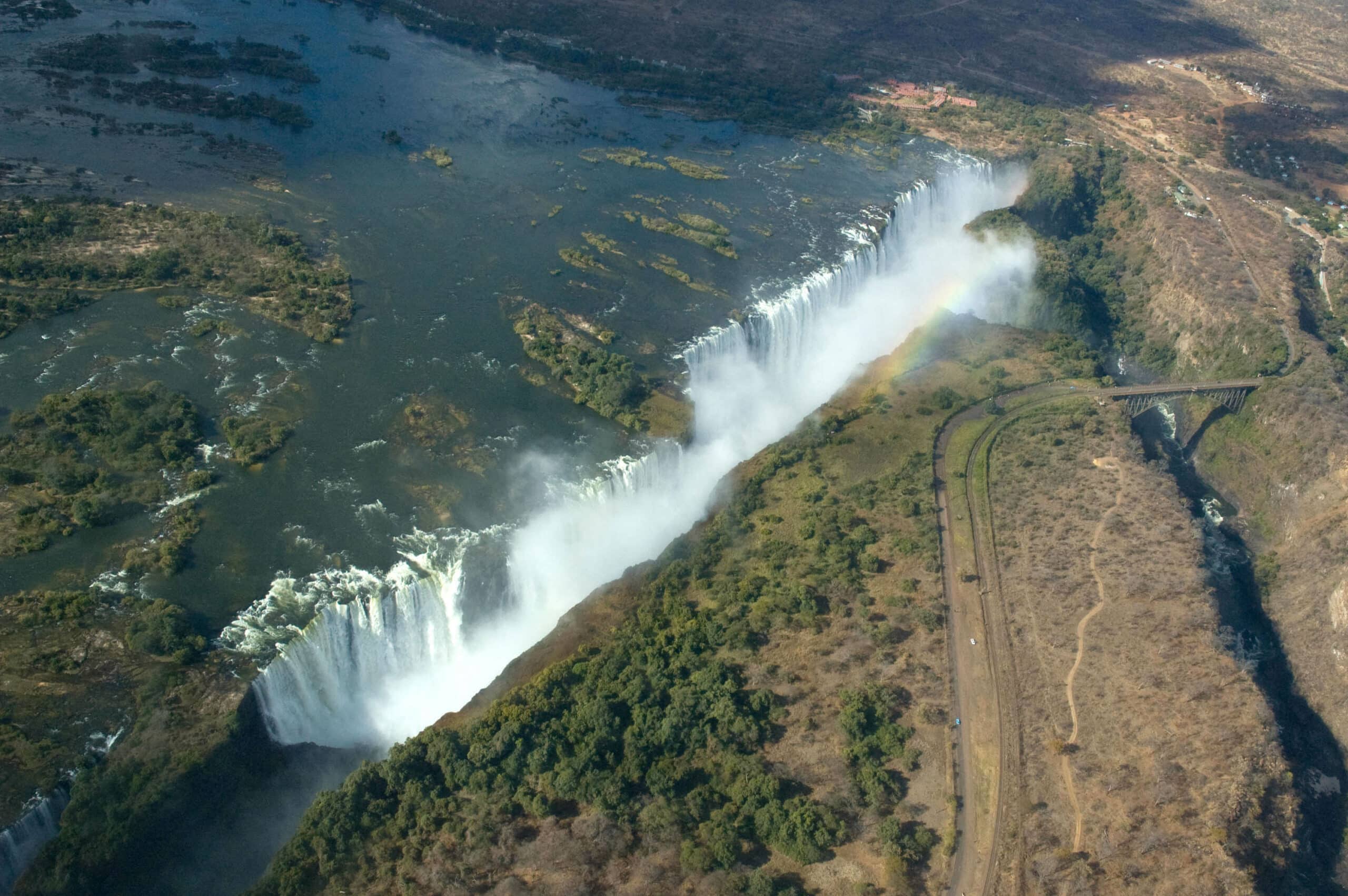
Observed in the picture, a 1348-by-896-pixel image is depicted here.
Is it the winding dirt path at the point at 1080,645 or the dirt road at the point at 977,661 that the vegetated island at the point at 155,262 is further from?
the winding dirt path at the point at 1080,645

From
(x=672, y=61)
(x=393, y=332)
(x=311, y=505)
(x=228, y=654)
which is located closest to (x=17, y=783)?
(x=228, y=654)

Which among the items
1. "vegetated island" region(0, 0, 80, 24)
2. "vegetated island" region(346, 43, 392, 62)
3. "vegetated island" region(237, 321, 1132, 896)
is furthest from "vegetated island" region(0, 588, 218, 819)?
"vegetated island" region(0, 0, 80, 24)

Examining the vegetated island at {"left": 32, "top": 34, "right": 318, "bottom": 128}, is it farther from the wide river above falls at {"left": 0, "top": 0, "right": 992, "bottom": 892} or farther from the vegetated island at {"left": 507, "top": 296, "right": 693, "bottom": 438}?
the vegetated island at {"left": 507, "top": 296, "right": 693, "bottom": 438}

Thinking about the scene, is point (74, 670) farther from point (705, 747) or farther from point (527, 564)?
point (705, 747)

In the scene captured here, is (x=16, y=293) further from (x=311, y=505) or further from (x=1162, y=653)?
(x=1162, y=653)

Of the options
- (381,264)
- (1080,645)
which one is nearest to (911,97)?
(381,264)

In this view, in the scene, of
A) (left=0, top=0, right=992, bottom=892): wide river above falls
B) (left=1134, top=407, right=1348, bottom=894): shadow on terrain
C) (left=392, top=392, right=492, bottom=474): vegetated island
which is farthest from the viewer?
(left=392, top=392, right=492, bottom=474): vegetated island

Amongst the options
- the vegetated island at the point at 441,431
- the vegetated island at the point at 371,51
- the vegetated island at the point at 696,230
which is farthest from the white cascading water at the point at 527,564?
the vegetated island at the point at 371,51
